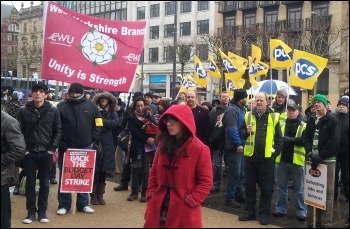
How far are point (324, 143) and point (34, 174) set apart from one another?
4063mm

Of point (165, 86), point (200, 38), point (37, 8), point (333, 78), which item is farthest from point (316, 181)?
point (37, 8)

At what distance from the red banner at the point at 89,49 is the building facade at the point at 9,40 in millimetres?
45265

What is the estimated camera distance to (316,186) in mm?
6395

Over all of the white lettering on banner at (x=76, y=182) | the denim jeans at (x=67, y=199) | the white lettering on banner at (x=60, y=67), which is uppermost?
the white lettering on banner at (x=60, y=67)

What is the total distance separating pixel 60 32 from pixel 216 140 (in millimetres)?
3297

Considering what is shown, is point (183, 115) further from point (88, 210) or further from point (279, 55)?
point (279, 55)

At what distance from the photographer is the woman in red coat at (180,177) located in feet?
12.2

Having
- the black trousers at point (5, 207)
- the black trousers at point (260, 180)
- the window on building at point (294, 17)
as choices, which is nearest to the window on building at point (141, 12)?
the window on building at point (294, 17)

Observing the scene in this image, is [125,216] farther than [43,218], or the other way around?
[125,216]

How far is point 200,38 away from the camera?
46.2 meters

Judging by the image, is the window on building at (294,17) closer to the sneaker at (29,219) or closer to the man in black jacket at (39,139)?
the man in black jacket at (39,139)

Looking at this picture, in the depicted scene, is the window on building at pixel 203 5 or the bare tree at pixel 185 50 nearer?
the bare tree at pixel 185 50

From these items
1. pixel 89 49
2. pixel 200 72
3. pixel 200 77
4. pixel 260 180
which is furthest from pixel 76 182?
pixel 200 72

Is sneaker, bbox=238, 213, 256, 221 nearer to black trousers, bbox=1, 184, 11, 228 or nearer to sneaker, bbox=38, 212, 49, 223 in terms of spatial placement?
sneaker, bbox=38, 212, 49, 223
